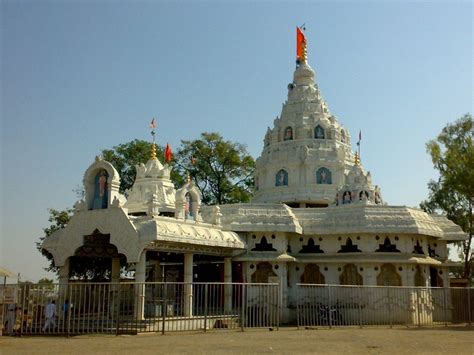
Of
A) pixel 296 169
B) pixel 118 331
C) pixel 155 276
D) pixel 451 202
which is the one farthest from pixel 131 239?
pixel 451 202

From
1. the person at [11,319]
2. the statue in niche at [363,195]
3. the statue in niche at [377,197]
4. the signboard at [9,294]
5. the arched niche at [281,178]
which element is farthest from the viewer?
the arched niche at [281,178]

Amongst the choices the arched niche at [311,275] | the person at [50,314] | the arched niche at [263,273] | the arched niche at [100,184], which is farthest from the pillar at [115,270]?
the arched niche at [311,275]

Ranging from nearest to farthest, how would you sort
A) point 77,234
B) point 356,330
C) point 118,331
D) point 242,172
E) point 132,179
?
point 118,331 < point 356,330 < point 77,234 < point 132,179 < point 242,172

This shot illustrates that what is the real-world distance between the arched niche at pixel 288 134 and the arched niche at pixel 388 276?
45.8 ft

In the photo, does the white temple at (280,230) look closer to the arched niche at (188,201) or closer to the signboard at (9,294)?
the arched niche at (188,201)

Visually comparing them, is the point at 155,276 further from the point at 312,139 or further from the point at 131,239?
the point at 312,139

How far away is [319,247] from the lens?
31.7 meters

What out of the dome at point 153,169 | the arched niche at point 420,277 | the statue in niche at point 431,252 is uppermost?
the dome at point 153,169

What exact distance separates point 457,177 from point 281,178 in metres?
11.7

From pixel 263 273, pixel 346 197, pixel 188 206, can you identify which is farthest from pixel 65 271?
pixel 346 197

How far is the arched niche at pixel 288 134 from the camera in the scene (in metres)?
41.2

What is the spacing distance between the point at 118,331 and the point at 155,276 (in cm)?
1409

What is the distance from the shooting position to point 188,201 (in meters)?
27.0

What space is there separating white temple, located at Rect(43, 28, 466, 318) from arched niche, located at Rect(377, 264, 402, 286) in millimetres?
54
